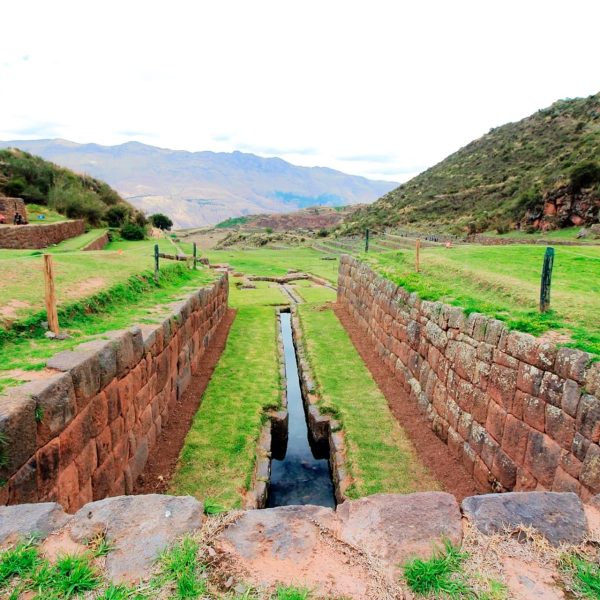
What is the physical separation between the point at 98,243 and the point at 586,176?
30.8m

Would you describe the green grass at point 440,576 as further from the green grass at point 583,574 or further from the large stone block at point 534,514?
the green grass at point 583,574

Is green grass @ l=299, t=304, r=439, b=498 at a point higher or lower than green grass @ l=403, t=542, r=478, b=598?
lower

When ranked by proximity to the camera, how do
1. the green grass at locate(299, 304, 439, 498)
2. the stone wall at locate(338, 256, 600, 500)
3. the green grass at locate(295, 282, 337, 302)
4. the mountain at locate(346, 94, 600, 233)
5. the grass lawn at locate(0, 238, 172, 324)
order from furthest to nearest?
the mountain at locate(346, 94, 600, 233) < the green grass at locate(295, 282, 337, 302) < the grass lawn at locate(0, 238, 172, 324) < the green grass at locate(299, 304, 439, 498) < the stone wall at locate(338, 256, 600, 500)

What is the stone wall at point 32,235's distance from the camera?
19.5 meters

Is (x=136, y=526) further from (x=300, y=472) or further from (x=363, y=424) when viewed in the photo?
(x=363, y=424)

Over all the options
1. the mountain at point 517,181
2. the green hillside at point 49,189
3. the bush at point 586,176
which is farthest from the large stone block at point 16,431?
the green hillside at point 49,189

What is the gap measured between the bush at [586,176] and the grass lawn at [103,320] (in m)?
24.0

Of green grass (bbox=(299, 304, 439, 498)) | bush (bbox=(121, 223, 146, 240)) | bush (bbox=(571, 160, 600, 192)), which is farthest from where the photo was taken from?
bush (bbox=(121, 223, 146, 240))

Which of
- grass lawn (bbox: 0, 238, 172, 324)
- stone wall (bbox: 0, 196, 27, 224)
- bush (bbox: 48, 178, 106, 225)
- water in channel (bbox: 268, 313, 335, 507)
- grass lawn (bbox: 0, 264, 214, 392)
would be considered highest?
bush (bbox: 48, 178, 106, 225)

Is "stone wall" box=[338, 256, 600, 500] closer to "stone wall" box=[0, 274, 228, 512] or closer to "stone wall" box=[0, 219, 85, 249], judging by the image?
"stone wall" box=[0, 274, 228, 512]

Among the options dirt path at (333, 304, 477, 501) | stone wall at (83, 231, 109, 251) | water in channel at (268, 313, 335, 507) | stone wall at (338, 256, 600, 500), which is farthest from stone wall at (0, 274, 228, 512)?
stone wall at (83, 231, 109, 251)

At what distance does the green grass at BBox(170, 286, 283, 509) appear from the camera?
676 centimetres

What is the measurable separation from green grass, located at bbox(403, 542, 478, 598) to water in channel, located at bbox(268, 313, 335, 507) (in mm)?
4674

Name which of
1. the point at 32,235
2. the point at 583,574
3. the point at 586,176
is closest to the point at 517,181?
the point at 586,176
